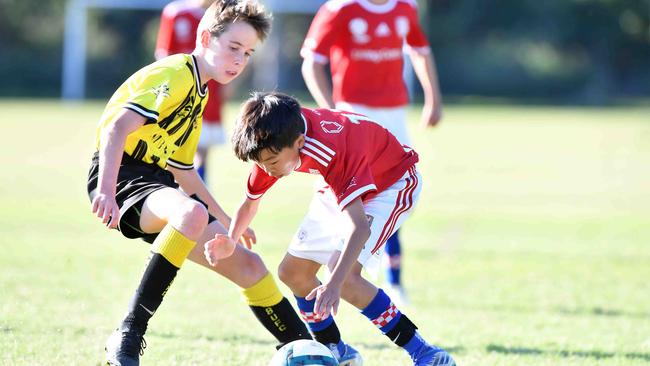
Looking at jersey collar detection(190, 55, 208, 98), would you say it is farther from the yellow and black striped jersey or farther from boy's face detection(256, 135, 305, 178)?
boy's face detection(256, 135, 305, 178)

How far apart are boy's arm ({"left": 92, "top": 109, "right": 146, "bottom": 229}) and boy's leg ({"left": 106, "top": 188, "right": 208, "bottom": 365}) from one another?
0.70 feet

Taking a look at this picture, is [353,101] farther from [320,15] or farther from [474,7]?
[474,7]

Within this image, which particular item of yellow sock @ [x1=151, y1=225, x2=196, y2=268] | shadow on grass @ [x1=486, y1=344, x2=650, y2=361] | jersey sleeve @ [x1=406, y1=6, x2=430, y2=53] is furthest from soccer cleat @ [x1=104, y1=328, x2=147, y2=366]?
jersey sleeve @ [x1=406, y1=6, x2=430, y2=53]

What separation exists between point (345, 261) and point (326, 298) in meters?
0.18

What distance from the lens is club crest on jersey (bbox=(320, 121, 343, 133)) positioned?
12.5 feet

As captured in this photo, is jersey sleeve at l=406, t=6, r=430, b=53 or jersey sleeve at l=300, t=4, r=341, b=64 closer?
jersey sleeve at l=300, t=4, r=341, b=64

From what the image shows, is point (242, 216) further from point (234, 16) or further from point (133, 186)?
point (234, 16)

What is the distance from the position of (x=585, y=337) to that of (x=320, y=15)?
8.62ft

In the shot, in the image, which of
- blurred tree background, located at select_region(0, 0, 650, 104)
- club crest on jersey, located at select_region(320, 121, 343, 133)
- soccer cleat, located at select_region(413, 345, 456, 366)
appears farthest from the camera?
blurred tree background, located at select_region(0, 0, 650, 104)

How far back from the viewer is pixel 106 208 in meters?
3.42

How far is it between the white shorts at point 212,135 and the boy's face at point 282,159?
171 inches

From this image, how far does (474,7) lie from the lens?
132 feet

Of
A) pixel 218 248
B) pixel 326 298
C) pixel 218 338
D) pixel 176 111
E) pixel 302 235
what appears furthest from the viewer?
pixel 218 338

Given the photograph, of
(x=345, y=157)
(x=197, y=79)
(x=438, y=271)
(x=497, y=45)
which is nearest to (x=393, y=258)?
(x=438, y=271)
